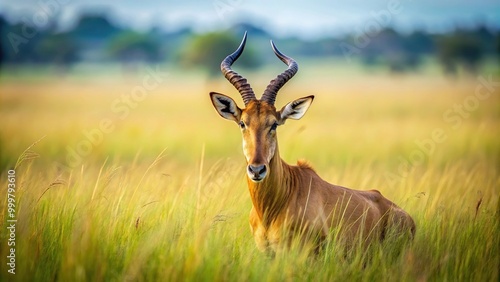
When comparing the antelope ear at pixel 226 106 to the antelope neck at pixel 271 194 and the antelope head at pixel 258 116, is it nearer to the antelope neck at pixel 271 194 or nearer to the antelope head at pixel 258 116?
the antelope head at pixel 258 116

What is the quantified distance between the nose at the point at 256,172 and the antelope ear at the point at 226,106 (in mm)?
1472

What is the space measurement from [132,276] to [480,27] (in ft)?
322

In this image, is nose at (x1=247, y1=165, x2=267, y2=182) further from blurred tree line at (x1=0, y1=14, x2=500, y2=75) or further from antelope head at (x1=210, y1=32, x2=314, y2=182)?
blurred tree line at (x1=0, y1=14, x2=500, y2=75)

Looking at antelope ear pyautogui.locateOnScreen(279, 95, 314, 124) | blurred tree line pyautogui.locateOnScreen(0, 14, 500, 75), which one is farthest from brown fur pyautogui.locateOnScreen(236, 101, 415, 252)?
blurred tree line pyautogui.locateOnScreen(0, 14, 500, 75)

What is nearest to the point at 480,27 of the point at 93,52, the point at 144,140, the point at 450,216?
the point at 93,52

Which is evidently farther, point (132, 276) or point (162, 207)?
point (162, 207)

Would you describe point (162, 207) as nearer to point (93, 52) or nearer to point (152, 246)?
point (152, 246)

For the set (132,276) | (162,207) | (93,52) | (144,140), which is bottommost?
(132,276)

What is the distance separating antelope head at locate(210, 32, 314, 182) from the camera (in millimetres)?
8742

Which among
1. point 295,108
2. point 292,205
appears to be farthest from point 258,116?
point 292,205

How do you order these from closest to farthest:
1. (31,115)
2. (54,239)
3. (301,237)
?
(54,239) → (301,237) → (31,115)

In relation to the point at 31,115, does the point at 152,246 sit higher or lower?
lower

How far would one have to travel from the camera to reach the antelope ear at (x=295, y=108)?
31.2ft

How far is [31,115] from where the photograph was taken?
104 ft
